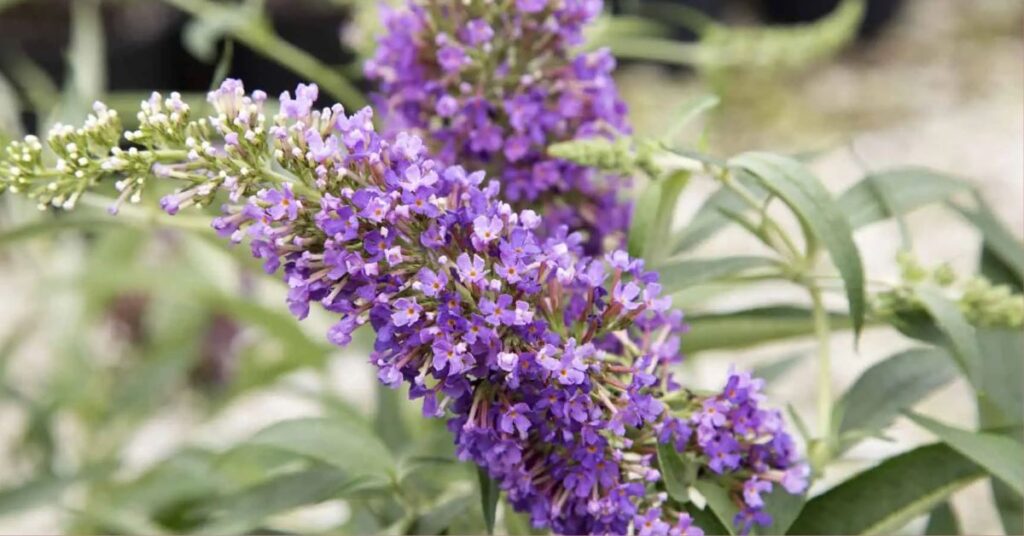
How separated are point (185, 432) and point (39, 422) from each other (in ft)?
1.91

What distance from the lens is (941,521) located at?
0.72m

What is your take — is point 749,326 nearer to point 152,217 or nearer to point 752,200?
point 752,200

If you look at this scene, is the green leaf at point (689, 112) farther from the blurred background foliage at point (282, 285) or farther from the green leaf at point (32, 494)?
the green leaf at point (32, 494)

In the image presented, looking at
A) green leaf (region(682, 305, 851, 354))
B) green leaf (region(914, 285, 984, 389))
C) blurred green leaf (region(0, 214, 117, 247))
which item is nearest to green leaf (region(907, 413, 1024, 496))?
green leaf (region(914, 285, 984, 389))

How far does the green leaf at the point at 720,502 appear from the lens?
57 centimetres

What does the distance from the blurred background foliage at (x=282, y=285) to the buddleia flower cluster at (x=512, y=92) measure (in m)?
0.06

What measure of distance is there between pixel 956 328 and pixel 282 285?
545mm

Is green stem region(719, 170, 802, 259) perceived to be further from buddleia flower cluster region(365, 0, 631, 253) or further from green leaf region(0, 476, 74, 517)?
green leaf region(0, 476, 74, 517)

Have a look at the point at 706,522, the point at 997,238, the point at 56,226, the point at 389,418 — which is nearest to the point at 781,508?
the point at 706,522

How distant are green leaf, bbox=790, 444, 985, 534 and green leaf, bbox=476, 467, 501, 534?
19 centimetres

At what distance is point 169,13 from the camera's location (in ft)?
8.63

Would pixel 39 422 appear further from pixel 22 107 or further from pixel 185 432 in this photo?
pixel 22 107

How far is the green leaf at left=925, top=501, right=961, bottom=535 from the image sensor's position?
722 millimetres

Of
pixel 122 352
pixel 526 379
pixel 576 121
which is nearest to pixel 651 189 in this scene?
pixel 576 121
